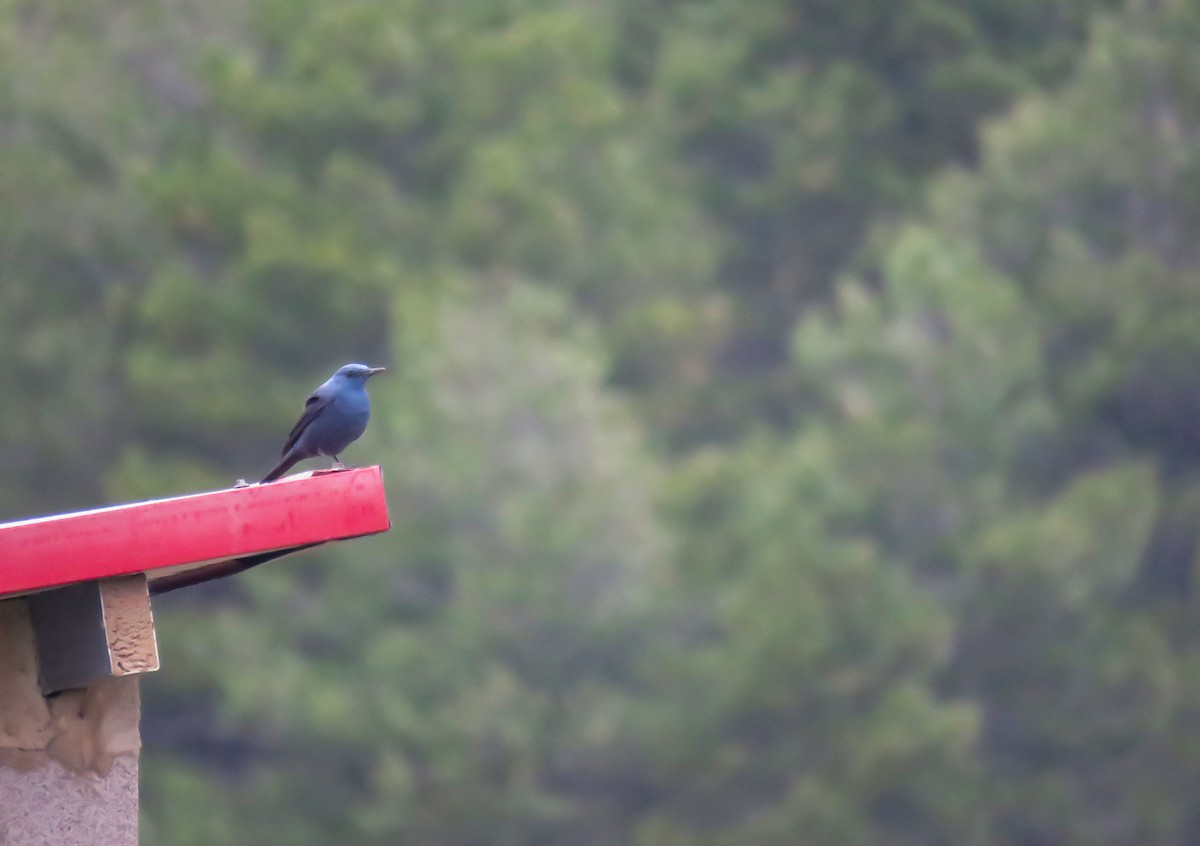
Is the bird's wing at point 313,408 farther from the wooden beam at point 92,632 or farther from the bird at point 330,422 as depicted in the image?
the wooden beam at point 92,632

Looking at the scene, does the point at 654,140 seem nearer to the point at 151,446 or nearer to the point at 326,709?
A: the point at 151,446

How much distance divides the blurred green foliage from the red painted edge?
8.80 meters

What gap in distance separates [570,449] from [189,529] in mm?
9989

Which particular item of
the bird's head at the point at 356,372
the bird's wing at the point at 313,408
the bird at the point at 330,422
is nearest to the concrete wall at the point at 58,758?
the bird at the point at 330,422

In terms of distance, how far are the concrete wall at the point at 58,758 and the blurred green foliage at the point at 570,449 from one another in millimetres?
8957

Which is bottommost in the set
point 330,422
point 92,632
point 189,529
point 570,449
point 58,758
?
point 58,758

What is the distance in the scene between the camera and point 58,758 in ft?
10.6

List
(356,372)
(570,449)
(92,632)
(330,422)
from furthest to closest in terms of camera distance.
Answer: (570,449) < (356,372) < (330,422) < (92,632)

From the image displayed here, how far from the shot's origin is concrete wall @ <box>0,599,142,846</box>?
10.4 feet

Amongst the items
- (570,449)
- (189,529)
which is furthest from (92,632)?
(570,449)

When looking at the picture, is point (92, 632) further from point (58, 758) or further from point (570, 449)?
point (570, 449)

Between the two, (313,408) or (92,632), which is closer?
(92,632)

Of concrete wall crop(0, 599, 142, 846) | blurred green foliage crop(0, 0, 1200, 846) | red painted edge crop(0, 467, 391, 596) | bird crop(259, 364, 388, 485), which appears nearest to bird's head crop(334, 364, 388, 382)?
bird crop(259, 364, 388, 485)

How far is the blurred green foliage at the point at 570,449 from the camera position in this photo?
12500mm
